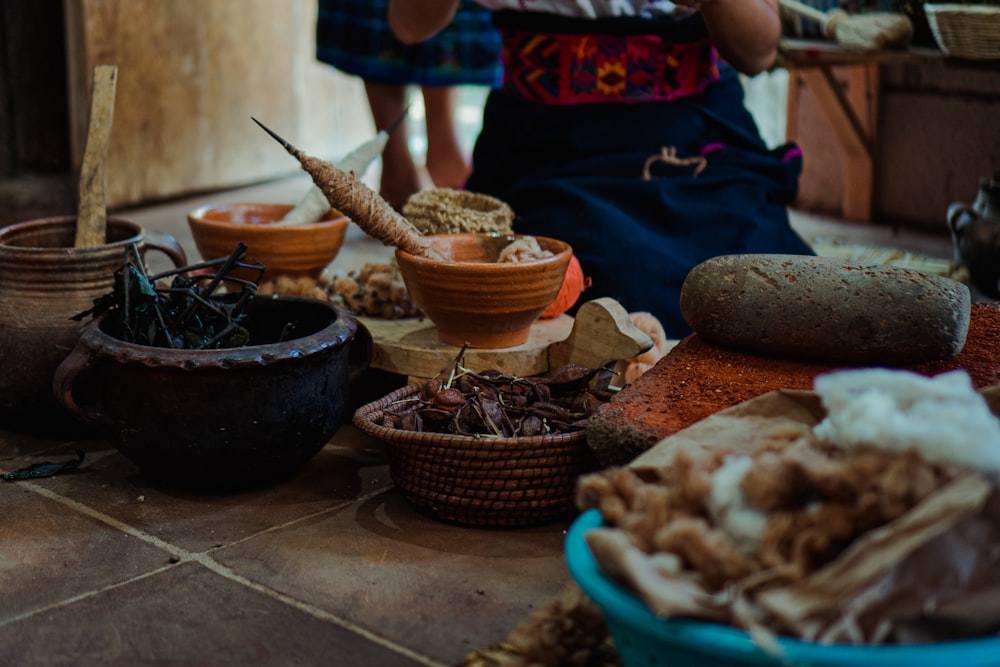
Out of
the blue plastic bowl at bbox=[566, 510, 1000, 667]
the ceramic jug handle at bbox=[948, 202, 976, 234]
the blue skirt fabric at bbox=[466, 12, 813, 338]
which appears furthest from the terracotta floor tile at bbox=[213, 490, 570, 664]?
the ceramic jug handle at bbox=[948, 202, 976, 234]

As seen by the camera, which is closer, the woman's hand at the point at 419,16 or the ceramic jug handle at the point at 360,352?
the ceramic jug handle at the point at 360,352

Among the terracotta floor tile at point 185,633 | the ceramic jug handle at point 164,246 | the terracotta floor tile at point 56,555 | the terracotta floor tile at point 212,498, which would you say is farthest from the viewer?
the ceramic jug handle at point 164,246

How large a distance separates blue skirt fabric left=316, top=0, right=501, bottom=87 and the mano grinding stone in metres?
2.25

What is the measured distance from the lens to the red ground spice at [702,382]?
161 cm

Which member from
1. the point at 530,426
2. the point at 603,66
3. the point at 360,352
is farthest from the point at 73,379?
the point at 603,66

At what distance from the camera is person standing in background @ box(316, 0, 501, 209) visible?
3816mm

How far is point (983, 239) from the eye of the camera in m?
3.16

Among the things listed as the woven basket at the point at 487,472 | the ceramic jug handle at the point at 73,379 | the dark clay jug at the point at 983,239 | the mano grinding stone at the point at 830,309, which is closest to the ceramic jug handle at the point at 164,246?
the ceramic jug handle at the point at 73,379

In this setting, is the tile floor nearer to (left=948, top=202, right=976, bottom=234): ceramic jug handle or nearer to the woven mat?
the woven mat

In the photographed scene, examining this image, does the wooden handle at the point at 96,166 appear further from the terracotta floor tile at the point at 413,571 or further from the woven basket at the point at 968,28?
the woven basket at the point at 968,28

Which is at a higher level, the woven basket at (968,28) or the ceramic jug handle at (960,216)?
the woven basket at (968,28)

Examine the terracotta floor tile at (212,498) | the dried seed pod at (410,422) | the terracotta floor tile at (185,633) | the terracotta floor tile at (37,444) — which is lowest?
the terracotta floor tile at (37,444)

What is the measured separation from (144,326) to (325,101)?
4.07 m

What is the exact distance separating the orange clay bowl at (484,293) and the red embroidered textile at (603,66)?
68cm
